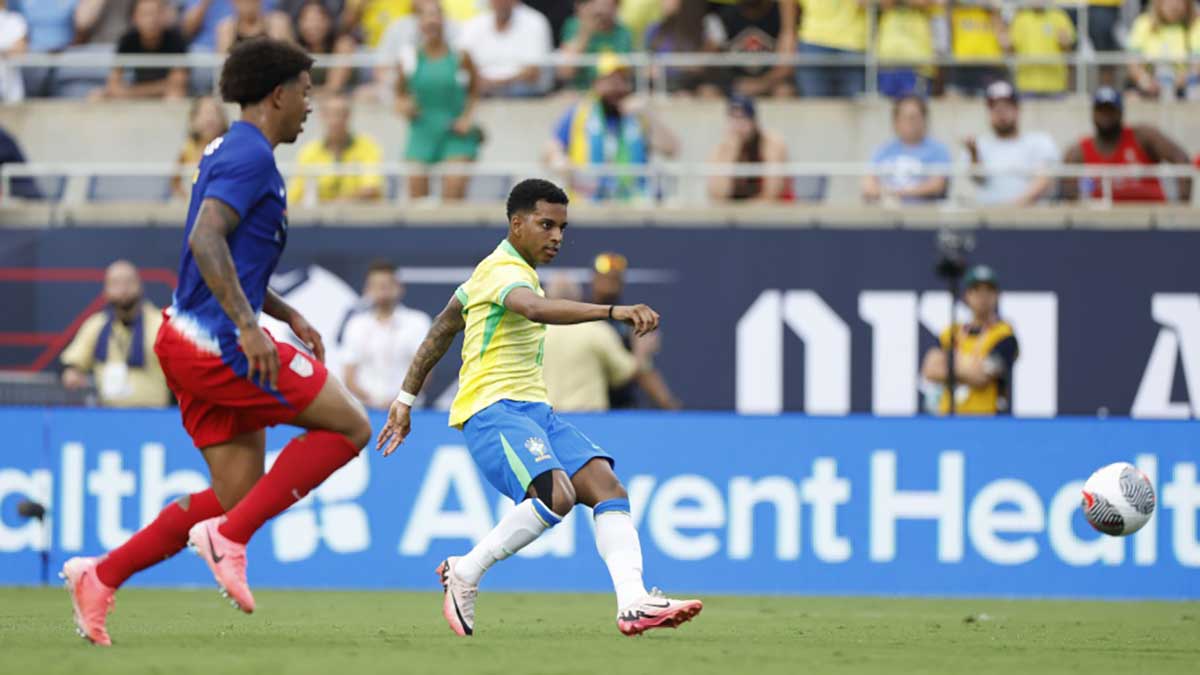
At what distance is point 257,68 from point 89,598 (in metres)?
2.18

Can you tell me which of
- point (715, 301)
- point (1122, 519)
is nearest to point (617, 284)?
point (715, 301)

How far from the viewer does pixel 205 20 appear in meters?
20.0

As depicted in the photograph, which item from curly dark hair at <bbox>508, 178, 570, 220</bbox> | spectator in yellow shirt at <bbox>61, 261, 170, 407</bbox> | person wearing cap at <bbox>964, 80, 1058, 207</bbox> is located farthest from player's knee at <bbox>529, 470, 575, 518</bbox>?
person wearing cap at <bbox>964, 80, 1058, 207</bbox>

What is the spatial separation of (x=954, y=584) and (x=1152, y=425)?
1.78 m

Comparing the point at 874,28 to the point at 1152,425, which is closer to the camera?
the point at 1152,425

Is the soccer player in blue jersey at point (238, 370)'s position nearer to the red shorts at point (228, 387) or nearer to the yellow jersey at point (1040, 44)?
the red shorts at point (228, 387)

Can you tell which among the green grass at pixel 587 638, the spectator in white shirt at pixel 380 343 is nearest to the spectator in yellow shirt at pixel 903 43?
the spectator in white shirt at pixel 380 343

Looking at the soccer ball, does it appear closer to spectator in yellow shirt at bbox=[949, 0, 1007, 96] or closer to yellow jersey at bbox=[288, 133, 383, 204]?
spectator in yellow shirt at bbox=[949, 0, 1007, 96]

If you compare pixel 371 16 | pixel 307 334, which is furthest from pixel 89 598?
pixel 371 16

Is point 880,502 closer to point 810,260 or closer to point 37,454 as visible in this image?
point 810,260

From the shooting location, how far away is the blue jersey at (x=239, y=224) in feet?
25.9

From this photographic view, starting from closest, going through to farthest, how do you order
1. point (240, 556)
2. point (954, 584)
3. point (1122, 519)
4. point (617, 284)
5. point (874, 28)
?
point (240, 556), point (1122, 519), point (954, 584), point (617, 284), point (874, 28)

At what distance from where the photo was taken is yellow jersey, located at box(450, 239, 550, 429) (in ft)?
31.1

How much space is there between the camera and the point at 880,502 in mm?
14539
